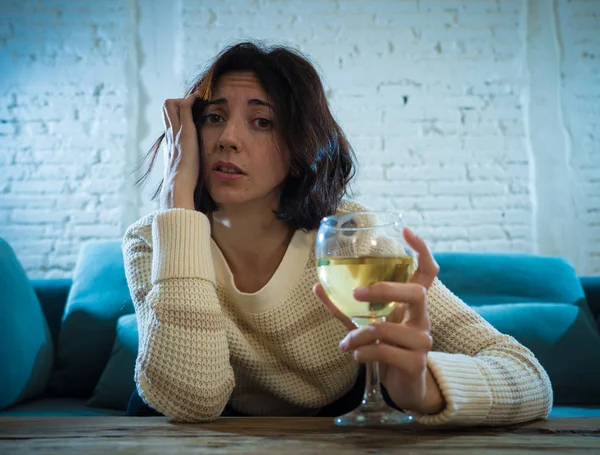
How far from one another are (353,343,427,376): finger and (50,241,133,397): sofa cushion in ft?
5.29

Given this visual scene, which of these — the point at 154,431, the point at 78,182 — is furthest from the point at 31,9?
the point at 154,431

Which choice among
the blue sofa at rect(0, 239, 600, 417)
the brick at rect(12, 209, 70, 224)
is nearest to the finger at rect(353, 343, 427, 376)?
the blue sofa at rect(0, 239, 600, 417)

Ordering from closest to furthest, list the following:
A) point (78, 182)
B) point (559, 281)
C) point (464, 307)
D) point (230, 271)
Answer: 1. point (464, 307)
2. point (230, 271)
3. point (559, 281)
4. point (78, 182)

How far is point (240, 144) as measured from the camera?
4.31ft

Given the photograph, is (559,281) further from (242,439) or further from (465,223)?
(242,439)

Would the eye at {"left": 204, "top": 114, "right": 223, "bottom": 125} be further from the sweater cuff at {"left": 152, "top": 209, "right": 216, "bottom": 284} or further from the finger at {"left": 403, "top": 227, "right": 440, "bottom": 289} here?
the finger at {"left": 403, "top": 227, "right": 440, "bottom": 289}

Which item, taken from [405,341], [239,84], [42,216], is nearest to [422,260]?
[405,341]

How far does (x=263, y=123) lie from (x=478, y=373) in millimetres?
751

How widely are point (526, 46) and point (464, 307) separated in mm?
2926

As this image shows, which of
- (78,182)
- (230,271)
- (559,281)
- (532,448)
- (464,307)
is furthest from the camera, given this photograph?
(78,182)

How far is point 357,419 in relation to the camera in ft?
2.67

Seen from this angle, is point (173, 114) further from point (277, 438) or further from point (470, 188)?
point (470, 188)

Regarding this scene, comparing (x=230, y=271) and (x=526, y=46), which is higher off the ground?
(x=526, y=46)

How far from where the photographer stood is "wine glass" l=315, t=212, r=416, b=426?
732mm
